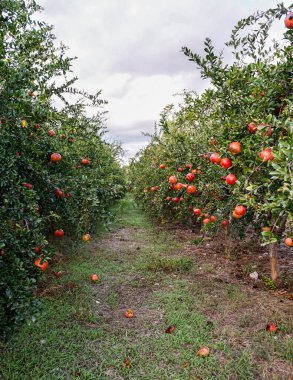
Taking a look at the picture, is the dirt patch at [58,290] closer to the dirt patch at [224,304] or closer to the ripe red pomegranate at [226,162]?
the dirt patch at [224,304]

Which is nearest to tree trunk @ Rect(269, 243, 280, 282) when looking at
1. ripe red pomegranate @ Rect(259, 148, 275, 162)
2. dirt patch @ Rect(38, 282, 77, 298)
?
ripe red pomegranate @ Rect(259, 148, 275, 162)

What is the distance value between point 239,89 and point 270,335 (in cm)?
262

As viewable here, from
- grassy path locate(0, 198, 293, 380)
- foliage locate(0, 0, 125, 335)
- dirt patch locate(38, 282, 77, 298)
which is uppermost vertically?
foliage locate(0, 0, 125, 335)

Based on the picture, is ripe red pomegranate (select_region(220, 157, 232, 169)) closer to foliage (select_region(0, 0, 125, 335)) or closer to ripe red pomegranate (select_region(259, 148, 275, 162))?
ripe red pomegranate (select_region(259, 148, 275, 162))

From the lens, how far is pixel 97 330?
11.2 ft

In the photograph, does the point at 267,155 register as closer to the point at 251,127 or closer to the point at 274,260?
the point at 251,127

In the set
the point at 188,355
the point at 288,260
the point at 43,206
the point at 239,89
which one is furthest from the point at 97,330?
the point at 288,260

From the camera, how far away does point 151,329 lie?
3477mm

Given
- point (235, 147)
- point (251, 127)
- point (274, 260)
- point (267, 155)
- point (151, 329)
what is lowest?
point (151, 329)

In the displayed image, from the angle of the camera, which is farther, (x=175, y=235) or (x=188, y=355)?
(x=175, y=235)

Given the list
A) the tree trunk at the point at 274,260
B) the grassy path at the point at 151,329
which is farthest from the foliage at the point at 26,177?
the tree trunk at the point at 274,260

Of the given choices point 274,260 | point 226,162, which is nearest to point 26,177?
point 226,162

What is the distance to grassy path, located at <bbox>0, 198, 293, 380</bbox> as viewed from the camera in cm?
279

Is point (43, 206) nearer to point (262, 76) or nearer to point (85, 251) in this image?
point (262, 76)
